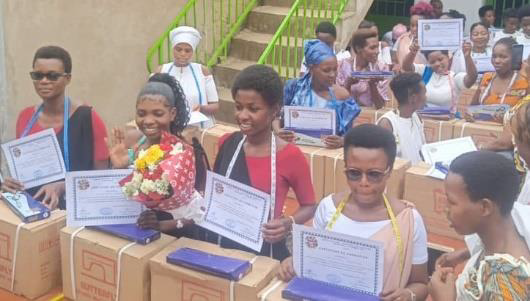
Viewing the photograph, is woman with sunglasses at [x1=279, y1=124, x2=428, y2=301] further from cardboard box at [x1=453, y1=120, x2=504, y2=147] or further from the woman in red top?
cardboard box at [x1=453, y1=120, x2=504, y2=147]

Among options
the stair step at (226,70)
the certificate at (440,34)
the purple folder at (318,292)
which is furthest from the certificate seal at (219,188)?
the stair step at (226,70)

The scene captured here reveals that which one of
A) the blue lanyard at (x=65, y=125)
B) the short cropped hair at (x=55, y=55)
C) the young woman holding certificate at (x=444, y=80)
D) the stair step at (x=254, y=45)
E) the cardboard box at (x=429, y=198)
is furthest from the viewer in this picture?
the stair step at (x=254, y=45)

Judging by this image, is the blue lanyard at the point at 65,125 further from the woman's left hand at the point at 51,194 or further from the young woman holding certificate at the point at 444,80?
the young woman holding certificate at the point at 444,80

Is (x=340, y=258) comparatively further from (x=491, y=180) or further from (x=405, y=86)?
(x=405, y=86)

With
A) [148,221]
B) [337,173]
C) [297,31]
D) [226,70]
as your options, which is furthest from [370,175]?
[226,70]

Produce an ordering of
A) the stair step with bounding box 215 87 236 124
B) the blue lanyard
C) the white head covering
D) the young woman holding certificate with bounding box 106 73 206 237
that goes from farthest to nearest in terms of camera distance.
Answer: the stair step with bounding box 215 87 236 124, the white head covering, the blue lanyard, the young woman holding certificate with bounding box 106 73 206 237

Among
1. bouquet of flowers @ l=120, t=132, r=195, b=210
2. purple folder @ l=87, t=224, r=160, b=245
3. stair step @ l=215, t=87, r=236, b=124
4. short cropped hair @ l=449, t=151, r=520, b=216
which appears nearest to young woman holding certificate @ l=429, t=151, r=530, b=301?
short cropped hair @ l=449, t=151, r=520, b=216

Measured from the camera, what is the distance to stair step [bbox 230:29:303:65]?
7992mm

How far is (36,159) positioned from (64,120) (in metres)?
0.28

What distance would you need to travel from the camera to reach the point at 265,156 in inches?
101

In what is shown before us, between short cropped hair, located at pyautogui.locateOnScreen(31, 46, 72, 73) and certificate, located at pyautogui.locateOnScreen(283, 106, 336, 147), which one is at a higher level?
short cropped hair, located at pyautogui.locateOnScreen(31, 46, 72, 73)

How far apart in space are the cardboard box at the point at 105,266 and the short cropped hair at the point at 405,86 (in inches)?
79.9

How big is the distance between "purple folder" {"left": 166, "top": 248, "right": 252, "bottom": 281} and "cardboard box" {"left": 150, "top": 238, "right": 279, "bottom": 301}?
17 mm

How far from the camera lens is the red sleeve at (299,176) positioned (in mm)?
2553
